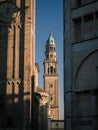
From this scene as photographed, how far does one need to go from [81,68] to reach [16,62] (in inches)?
799

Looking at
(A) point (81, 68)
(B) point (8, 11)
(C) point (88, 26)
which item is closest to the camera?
(A) point (81, 68)

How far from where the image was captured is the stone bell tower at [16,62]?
42219 mm

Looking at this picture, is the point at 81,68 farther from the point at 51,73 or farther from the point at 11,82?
the point at 51,73

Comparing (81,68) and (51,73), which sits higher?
(51,73)

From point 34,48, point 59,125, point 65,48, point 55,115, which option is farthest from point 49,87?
point 65,48

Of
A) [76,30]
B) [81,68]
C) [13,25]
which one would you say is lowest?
[81,68]

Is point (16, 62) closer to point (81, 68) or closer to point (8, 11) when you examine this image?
point (8, 11)

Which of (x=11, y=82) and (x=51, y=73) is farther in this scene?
(x=51, y=73)

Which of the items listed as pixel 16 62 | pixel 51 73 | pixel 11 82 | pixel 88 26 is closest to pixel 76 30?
pixel 88 26

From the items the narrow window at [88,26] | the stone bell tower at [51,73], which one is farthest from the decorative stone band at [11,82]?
the stone bell tower at [51,73]

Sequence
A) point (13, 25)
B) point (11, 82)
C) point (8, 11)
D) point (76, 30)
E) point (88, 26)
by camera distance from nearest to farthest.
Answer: point (88, 26)
point (76, 30)
point (11, 82)
point (13, 25)
point (8, 11)

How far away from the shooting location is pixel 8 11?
148ft

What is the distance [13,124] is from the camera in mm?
41906

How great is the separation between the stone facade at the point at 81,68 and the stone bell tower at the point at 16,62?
59.2 ft
